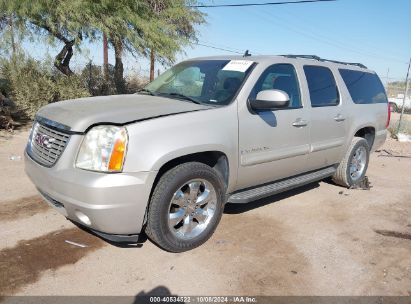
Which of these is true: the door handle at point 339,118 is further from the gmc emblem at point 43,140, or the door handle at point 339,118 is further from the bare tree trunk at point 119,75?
the bare tree trunk at point 119,75

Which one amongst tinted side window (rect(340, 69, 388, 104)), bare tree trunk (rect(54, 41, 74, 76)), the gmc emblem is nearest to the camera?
the gmc emblem

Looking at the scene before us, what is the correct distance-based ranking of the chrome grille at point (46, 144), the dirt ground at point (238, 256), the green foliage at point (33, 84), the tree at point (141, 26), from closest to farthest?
the dirt ground at point (238, 256) → the chrome grille at point (46, 144) → the green foliage at point (33, 84) → the tree at point (141, 26)

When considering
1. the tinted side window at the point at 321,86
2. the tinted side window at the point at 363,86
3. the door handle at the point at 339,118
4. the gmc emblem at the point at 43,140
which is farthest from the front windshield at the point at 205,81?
the tinted side window at the point at 363,86

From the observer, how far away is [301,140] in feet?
15.3

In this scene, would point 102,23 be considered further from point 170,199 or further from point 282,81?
point 170,199

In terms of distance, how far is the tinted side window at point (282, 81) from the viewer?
429 cm

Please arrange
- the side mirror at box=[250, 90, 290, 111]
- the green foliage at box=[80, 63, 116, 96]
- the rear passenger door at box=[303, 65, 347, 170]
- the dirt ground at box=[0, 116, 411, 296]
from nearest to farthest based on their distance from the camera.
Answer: the dirt ground at box=[0, 116, 411, 296] → the side mirror at box=[250, 90, 290, 111] → the rear passenger door at box=[303, 65, 347, 170] → the green foliage at box=[80, 63, 116, 96]

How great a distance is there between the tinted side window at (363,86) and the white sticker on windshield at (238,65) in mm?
1900

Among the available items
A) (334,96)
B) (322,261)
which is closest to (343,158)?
Answer: (334,96)

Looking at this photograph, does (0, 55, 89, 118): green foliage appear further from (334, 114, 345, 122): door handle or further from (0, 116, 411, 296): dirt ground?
(334, 114, 345, 122): door handle

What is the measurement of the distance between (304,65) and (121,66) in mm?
10099

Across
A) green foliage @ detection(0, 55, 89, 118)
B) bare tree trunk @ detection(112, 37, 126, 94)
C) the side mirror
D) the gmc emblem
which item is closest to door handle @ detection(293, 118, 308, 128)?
the side mirror

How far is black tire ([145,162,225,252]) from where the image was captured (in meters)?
3.40

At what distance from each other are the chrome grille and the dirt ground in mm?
852
